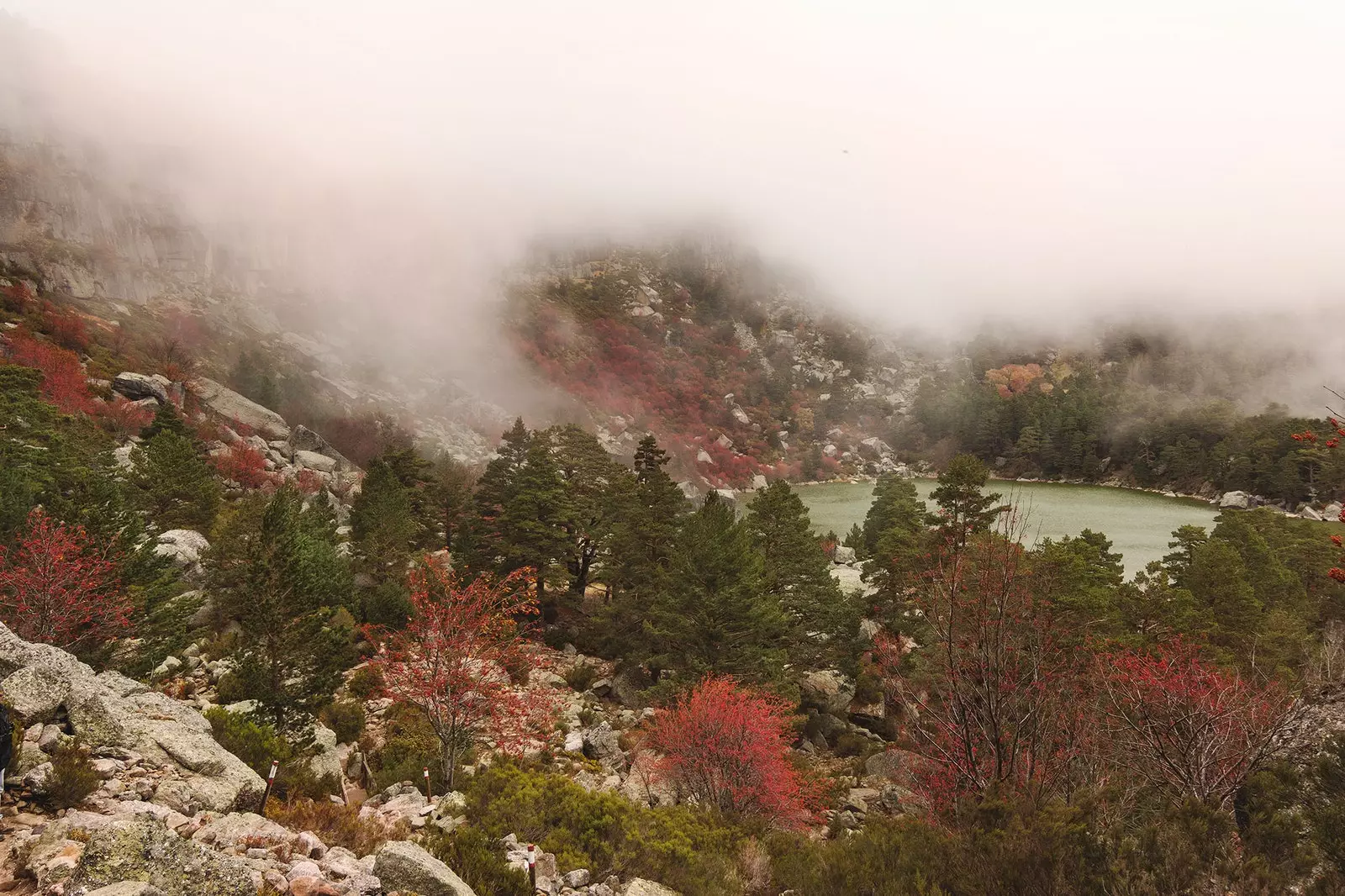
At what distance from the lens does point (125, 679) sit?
45.6 ft

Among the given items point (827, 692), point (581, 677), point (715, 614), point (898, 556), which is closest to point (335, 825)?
point (715, 614)

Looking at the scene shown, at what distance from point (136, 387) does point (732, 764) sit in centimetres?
7217

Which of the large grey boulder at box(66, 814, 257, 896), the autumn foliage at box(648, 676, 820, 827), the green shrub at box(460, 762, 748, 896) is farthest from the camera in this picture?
the autumn foliage at box(648, 676, 820, 827)

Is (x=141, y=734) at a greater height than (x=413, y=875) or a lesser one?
lesser

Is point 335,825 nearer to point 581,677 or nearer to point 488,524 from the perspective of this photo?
point 581,677

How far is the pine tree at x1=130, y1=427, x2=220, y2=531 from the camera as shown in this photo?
32.9m

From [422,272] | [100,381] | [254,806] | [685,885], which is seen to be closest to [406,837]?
[254,806]

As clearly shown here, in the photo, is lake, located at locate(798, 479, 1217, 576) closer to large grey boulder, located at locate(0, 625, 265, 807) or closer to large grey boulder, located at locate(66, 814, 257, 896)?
large grey boulder, located at locate(0, 625, 265, 807)

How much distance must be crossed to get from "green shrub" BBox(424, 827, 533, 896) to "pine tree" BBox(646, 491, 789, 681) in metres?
16.8

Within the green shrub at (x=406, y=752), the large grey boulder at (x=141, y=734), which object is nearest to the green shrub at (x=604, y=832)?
the large grey boulder at (x=141, y=734)

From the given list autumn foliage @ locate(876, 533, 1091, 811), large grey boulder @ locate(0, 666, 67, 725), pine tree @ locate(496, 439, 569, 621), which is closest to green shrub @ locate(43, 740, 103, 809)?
large grey boulder @ locate(0, 666, 67, 725)

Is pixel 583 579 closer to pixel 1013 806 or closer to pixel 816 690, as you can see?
pixel 816 690

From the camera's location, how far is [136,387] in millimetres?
61000

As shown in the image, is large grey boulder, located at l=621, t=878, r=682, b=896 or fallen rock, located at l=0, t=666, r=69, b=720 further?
large grey boulder, located at l=621, t=878, r=682, b=896
